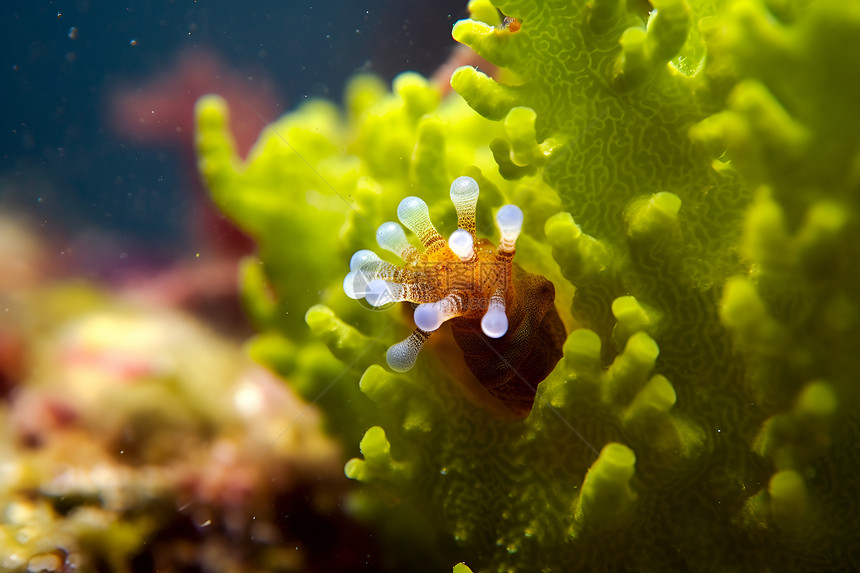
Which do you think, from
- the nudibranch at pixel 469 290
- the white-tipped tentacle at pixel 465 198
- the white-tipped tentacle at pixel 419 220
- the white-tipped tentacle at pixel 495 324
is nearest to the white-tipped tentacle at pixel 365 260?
the nudibranch at pixel 469 290

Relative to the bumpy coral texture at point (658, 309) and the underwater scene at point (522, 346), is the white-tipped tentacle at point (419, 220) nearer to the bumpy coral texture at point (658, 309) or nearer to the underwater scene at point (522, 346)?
the underwater scene at point (522, 346)

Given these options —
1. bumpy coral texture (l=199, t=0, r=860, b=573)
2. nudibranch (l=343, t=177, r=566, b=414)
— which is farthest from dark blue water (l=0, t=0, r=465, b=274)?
nudibranch (l=343, t=177, r=566, b=414)

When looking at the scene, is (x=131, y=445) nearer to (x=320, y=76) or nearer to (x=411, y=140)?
(x=411, y=140)

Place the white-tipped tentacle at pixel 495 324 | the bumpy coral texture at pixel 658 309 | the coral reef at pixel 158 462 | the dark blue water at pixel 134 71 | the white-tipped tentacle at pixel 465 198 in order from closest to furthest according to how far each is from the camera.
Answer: the bumpy coral texture at pixel 658 309, the white-tipped tentacle at pixel 495 324, the white-tipped tentacle at pixel 465 198, the coral reef at pixel 158 462, the dark blue water at pixel 134 71

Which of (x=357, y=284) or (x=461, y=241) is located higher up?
(x=461, y=241)

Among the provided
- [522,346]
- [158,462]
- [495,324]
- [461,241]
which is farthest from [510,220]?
[158,462]

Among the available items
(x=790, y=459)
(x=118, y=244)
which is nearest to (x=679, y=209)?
(x=790, y=459)

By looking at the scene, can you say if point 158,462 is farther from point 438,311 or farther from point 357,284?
point 438,311
